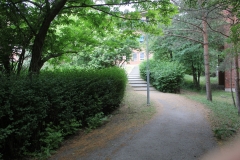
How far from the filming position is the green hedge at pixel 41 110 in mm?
3434

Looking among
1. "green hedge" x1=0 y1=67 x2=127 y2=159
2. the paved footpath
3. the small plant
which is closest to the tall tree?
"green hedge" x1=0 y1=67 x2=127 y2=159

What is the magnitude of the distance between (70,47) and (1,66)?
2.37 metres

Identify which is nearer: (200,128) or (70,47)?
(200,128)

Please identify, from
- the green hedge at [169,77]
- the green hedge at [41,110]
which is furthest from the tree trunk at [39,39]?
the green hedge at [169,77]

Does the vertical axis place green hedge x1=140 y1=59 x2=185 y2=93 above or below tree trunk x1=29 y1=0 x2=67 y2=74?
below

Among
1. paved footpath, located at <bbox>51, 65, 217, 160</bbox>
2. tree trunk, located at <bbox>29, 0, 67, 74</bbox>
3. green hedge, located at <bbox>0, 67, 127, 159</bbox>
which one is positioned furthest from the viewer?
tree trunk, located at <bbox>29, 0, 67, 74</bbox>

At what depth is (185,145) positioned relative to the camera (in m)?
4.53

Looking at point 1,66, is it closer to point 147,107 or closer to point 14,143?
point 14,143

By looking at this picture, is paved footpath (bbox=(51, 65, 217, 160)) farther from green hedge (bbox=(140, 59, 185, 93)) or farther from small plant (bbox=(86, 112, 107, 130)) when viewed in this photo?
green hedge (bbox=(140, 59, 185, 93))

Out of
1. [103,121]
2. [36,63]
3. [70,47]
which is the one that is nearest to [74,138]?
[103,121]

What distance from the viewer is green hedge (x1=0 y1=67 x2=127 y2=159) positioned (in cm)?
343

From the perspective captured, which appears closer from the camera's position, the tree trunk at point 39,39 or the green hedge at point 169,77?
the tree trunk at point 39,39

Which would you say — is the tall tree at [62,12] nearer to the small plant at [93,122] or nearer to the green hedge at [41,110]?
the green hedge at [41,110]

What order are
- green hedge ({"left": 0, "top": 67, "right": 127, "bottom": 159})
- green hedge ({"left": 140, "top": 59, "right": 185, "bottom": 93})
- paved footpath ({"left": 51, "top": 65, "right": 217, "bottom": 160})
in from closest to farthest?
green hedge ({"left": 0, "top": 67, "right": 127, "bottom": 159}) < paved footpath ({"left": 51, "top": 65, "right": 217, "bottom": 160}) < green hedge ({"left": 140, "top": 59, "right": 185, "bottom": 93})
